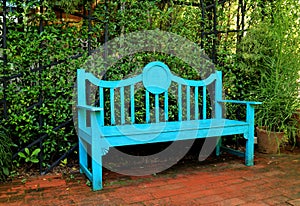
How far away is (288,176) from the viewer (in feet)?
7.66

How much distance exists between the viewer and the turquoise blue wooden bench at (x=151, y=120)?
210cm

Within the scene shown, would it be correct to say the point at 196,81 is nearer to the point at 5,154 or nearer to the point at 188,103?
the point at 188,103

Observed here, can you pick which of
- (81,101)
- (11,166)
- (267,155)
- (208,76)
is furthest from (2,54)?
(267,155)

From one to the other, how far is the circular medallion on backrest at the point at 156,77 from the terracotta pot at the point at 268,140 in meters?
1.20

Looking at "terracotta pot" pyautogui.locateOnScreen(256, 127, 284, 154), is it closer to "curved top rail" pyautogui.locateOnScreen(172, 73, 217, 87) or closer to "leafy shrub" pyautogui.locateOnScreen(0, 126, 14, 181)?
"curved top rail" pyautogui.locateOnScreen(172, 73, 217, 87)

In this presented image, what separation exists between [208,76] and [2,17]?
2011 mm

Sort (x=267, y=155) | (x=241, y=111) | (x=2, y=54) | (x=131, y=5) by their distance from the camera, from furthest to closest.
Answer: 1. (x=241, y=111)
2. (x=267, y=155)
3. (x=131, y=5)
4. (x=2, y=54)

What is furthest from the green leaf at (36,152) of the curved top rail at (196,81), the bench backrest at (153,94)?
the curved top rail at (196,81)

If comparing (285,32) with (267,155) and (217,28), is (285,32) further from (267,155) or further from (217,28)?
(267,155)

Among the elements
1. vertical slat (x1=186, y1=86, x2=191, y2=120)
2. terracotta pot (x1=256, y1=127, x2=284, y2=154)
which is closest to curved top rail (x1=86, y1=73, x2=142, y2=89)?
vertical slat (x1=186, y1=86, x2=191, y2=120)

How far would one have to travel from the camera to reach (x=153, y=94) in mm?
2807

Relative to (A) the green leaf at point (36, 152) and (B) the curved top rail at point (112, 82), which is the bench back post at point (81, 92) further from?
(A) the green leaf at point (36, 152)

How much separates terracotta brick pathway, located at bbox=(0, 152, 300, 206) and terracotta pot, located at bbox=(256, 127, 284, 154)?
38 cm

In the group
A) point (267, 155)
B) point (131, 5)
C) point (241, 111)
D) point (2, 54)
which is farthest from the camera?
point (241, 111)
